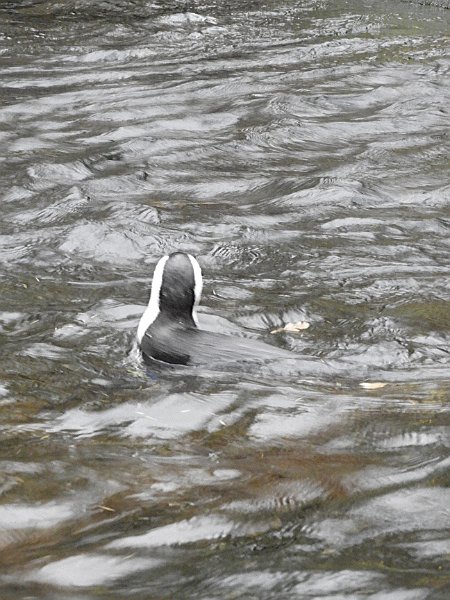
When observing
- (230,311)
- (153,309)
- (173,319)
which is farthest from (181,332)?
(230,311)

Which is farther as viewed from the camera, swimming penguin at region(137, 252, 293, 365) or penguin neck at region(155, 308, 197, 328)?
penguin neck at region(155, 308, 197, 328)

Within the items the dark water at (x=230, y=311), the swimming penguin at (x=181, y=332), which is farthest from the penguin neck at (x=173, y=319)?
the dark water at (x=230, y=311)

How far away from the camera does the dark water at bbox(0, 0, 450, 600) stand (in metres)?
3.67

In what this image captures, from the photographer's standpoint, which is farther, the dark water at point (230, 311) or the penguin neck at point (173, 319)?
the penguin neck at point (173, 319)

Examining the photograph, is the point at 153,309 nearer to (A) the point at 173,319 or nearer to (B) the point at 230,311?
(A) the point at 173,319

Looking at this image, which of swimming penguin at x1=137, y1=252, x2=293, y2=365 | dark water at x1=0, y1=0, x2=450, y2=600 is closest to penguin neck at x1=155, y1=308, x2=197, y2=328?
swimming penguin at x1=137, y1=252, x2=293, y2=365

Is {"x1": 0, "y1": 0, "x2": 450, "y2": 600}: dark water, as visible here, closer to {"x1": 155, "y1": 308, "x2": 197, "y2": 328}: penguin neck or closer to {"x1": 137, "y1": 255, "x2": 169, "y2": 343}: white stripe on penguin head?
{"x1": 137, "y1": 255, "x2": 169, "y2": 343}: white stripe on penguin head

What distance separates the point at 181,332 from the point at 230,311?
0.82 meters

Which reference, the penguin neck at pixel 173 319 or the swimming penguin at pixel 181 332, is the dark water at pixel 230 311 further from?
the penguin neck at pixel 173 319

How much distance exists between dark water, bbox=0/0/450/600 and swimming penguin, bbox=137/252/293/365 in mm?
121

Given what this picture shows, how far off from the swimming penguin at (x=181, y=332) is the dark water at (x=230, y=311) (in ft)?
0.40

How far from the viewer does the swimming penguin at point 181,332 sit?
5.70 meters

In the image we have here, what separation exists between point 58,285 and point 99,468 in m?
2.96

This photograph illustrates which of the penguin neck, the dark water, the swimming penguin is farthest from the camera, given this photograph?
the penguin neck
